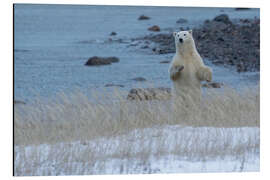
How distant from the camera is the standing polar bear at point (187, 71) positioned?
6.91 meters

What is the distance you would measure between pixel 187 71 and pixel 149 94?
19.0 inches

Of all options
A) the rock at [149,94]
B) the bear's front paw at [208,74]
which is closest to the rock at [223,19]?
the bear's front paw at [208,74]

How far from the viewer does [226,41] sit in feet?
23.9

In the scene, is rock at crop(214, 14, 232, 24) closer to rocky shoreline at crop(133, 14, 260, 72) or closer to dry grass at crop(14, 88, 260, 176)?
rocky shoreline at crop(133, 14, 260, 72)

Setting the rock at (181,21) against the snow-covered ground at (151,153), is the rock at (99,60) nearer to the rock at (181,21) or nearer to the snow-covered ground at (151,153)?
the rock at (181,21)

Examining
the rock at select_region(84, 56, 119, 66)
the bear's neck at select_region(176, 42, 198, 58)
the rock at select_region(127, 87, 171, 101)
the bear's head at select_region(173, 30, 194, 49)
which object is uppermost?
the bear's head at select_region(173, 30, 194, 49)

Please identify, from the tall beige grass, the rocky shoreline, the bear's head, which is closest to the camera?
the tall beige grass

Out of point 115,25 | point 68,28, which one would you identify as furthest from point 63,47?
point 115,25

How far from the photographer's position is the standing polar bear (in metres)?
6.91

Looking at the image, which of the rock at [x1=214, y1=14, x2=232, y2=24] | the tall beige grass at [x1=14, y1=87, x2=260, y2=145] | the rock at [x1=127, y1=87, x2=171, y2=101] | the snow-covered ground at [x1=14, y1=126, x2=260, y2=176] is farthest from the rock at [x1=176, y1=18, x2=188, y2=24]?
the snow-covered ground at [x1=14, y1=126, x2=260, y2=176]

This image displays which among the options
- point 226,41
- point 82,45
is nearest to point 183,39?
point 226,41

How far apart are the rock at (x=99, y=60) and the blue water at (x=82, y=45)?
0.04m

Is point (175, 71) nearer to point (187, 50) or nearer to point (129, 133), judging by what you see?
point (187, 50)

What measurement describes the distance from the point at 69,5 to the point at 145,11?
811mm
